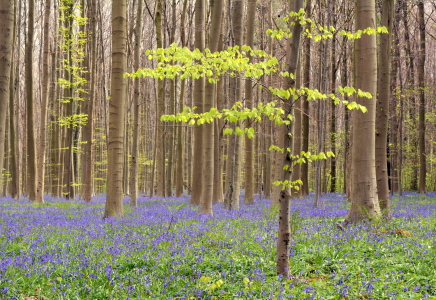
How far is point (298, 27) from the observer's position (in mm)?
5883

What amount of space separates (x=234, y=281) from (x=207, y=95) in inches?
334

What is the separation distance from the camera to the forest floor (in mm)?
5016

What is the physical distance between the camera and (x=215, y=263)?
6.17 meters

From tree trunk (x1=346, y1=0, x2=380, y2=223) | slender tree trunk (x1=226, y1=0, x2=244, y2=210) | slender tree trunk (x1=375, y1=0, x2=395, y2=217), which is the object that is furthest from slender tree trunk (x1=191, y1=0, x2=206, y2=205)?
slender tree trunk (x1=375, y1=0, x2=395, y2=217)

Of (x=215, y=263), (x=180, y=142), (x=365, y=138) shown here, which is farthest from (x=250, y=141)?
(x=215, y=263)

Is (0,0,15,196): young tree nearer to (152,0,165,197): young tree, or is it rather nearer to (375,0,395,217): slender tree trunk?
(375,0,395,217): slender tree trunk

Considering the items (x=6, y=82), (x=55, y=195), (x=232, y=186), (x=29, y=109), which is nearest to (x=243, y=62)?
(x=6, y=82)

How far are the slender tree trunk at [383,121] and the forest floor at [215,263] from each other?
143 cm

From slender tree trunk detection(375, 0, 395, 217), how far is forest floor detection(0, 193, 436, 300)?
1428 mm

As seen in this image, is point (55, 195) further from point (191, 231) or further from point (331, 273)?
point (331, 273)

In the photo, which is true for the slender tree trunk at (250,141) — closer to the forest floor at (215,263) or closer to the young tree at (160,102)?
the young tree at (160,102)

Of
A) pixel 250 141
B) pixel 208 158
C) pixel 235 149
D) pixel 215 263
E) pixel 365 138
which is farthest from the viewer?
pixel 250 141

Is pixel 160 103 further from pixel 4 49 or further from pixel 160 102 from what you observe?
pixel 4 49

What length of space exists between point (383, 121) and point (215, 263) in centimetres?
773
